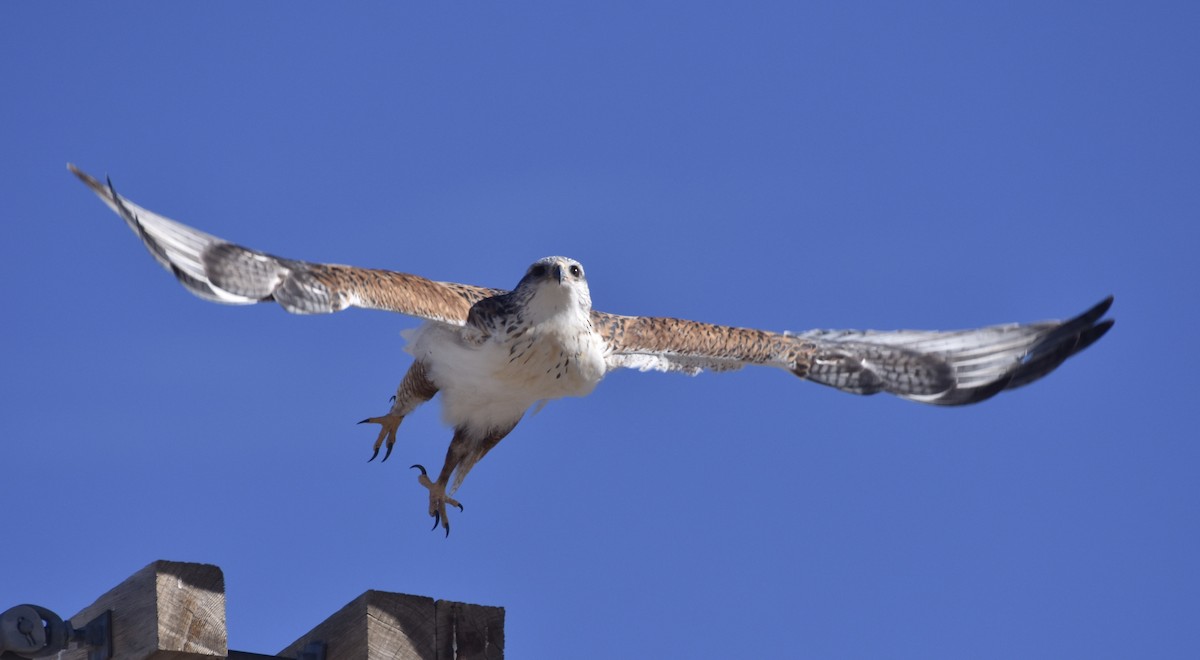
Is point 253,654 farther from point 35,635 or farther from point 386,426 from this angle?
point 386,426

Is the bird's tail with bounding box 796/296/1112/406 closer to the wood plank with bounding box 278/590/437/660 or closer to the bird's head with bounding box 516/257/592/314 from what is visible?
the bird's head with bounding box 516/257/592/314

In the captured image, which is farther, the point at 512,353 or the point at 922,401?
the point at 922,401

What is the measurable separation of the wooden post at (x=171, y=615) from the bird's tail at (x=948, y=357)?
5761mm

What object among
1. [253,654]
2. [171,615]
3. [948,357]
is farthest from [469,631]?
[948,357]

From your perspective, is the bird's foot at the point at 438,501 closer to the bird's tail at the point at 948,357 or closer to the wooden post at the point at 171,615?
the bird's tail at the point at 948,357

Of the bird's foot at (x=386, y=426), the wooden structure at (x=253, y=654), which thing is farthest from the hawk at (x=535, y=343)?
the wooden structure at (x=253, y=654)

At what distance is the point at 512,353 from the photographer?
9633 millimetres

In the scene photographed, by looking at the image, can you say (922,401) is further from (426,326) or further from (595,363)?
(426,326)

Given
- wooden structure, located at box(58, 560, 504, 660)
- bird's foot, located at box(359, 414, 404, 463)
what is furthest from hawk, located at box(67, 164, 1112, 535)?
wooden structure, located at box(58, 560, 504, 660)

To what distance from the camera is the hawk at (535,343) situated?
8891mm

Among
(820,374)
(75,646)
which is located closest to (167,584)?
(75,646)

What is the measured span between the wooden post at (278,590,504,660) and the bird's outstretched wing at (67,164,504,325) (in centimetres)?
298

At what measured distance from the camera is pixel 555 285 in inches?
378

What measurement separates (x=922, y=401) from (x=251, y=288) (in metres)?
4.64
